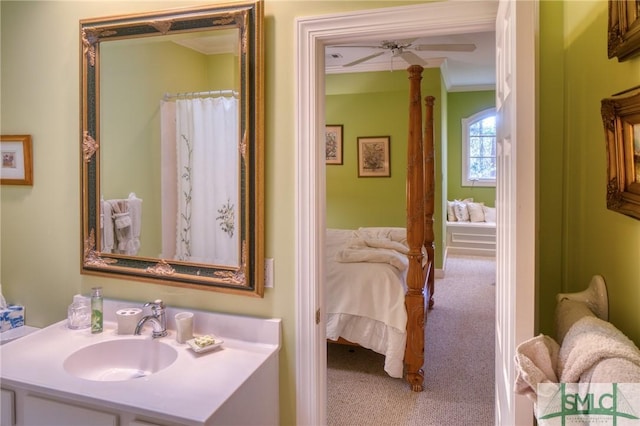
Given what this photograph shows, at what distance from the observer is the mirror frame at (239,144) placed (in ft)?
5.37

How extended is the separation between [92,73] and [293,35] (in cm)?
96

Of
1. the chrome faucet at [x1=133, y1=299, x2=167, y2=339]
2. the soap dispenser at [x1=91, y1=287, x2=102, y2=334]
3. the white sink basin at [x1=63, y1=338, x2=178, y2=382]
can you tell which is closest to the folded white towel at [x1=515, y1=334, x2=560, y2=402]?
the white sink basin at [x1=63, y1=338, x2=178, y2=382]

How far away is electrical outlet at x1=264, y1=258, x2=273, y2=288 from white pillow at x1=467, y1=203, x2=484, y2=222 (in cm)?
660

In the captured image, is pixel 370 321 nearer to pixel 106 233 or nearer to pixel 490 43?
pixel 106 233

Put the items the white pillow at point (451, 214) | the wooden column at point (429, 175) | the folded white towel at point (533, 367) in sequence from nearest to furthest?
the folded white towel at point (533, 367) → the wooden column at point (429, 175) → the white pillow at point (451, 214)

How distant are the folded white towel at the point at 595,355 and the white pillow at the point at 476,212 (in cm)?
705

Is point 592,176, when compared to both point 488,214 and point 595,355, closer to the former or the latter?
point 595,355

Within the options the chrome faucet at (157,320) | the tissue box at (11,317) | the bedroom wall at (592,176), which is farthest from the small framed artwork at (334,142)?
the bedroom wall at (592,176)

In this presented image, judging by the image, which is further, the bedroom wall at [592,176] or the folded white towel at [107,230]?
the folded white towel at [107,230]

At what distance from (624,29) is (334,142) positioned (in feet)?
18.2

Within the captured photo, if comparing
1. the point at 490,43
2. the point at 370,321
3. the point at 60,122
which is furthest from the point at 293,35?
the point at 490,43

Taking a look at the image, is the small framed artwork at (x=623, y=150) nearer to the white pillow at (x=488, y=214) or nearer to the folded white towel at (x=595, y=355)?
the folded white towel at (x=595, y=355)

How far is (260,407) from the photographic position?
1.56 metres

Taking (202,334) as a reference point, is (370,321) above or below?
below
